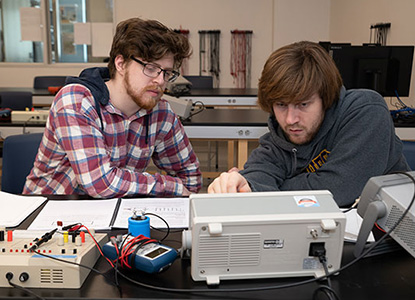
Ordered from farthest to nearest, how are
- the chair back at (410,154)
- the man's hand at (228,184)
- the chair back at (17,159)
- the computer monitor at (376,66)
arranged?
1. the computer monitor at (376,66)
2. the chair back at (17,159)
3. the chair back at (410,154)
4. the man's hand at (228,184)

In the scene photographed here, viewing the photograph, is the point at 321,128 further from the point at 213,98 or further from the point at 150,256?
the point at 213,98

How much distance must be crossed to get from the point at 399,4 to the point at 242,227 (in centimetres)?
421

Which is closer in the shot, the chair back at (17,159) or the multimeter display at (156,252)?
the multimeter display at (156,252)

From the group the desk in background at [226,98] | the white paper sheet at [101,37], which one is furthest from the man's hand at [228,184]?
the white paper sheet at [101,37]

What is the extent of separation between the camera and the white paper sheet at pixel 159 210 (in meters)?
1.28

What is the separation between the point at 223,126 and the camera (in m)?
2.88

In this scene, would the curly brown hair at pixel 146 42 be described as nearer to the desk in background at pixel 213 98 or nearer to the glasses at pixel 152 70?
the glasses at pixel 152 70

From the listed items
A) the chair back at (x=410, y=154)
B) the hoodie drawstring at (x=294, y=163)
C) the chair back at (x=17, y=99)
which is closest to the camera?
the hoodie drawstring at (x=294, y=163)

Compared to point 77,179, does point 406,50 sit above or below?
above

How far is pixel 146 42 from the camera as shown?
5.55 feet

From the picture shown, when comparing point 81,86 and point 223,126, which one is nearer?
point 81,86

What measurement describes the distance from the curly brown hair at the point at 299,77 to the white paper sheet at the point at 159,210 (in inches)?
17.4

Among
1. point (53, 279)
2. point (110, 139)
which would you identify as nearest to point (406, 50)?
point (110, 139)

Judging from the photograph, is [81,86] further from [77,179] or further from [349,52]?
[349,52]
